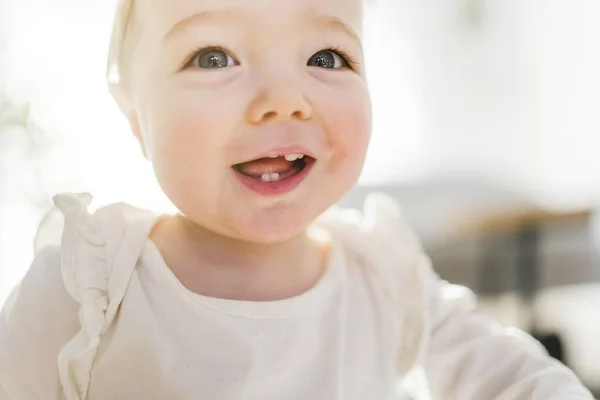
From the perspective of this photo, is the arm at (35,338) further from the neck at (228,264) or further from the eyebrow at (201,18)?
the eyebrow at (201,18)

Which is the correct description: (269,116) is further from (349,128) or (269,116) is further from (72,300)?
(72,300)

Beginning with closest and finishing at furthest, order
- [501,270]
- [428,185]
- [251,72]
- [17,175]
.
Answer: [251,72], [17,175], [428,185], [501,270]

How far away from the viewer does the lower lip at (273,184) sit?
0.57m

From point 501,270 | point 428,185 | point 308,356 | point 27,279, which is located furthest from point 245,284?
point 501,270

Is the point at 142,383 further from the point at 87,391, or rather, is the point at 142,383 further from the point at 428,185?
the point at 428,185

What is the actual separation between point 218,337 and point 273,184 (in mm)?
147

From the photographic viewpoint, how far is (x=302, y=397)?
64 centimetres

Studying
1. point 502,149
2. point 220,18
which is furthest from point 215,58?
point 502,149

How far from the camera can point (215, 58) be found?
579mm

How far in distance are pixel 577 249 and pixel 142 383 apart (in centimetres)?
182

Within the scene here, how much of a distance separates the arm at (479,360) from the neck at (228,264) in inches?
6.3

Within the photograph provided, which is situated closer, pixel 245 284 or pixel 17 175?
pixel 245 284

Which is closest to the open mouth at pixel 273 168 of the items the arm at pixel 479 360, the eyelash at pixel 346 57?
the eyelash at pixel 346 57

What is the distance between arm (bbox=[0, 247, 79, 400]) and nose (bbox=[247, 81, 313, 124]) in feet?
0.74
